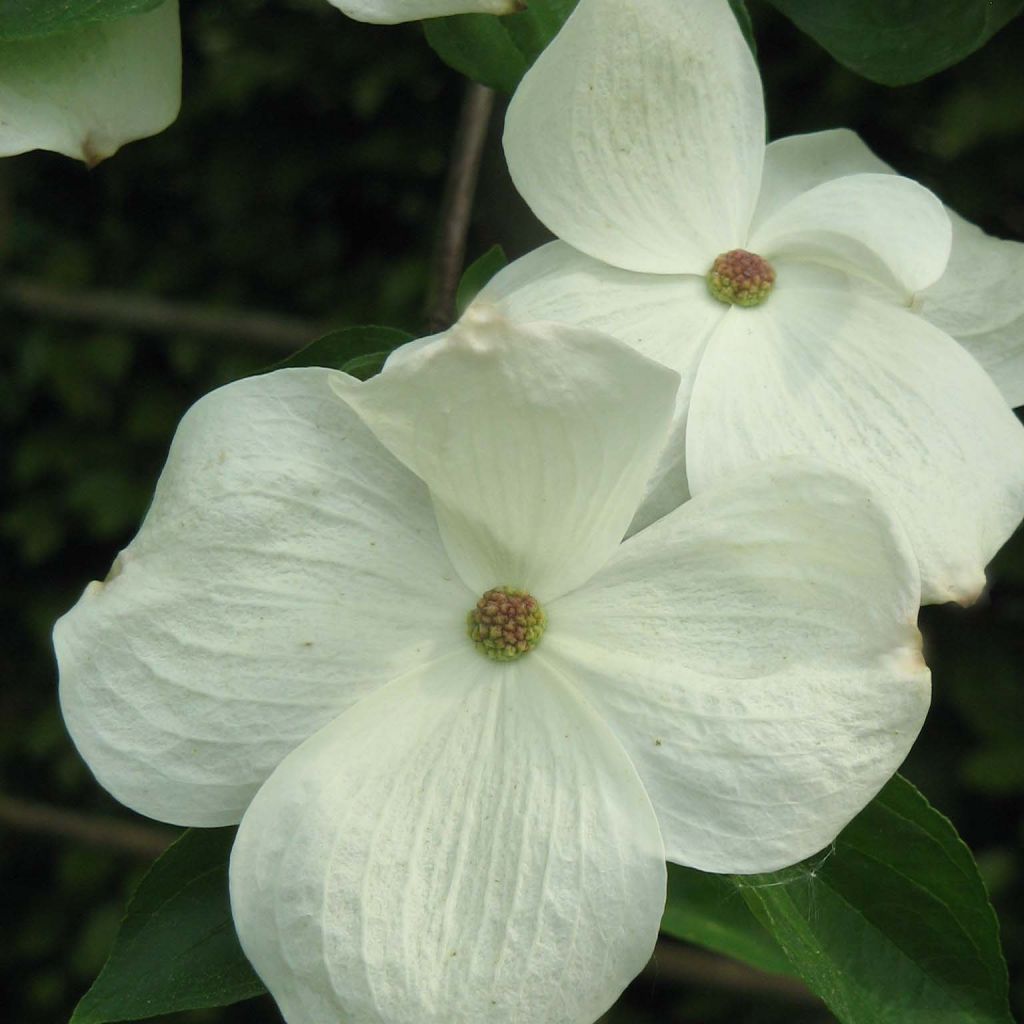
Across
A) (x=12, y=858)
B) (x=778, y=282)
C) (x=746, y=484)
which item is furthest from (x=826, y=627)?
(x=12, y=858)

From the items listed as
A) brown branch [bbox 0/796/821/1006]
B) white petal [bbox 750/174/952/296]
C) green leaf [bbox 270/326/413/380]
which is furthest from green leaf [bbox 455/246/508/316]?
brown branch [bbox 0/796/821/1006]

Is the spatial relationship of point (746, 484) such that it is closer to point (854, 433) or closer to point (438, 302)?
point (854, 433)

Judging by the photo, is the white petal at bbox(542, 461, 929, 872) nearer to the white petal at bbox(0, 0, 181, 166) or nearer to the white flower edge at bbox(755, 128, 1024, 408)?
the white flower edge at bbox(755, 128, 1024, 408)

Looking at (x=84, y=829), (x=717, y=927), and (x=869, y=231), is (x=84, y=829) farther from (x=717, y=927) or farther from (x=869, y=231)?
(x=869, y=231)

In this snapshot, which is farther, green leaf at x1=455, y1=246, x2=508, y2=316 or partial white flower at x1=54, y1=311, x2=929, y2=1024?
green leaf at x1=455, y1=246, x2=508, y2=316

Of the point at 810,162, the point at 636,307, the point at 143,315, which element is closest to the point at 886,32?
the point at 810,162

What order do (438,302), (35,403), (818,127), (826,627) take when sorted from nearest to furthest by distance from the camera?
(826,627)
(438,302)
(818,127)
(35,403)
